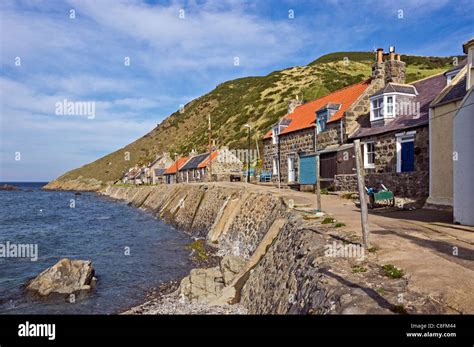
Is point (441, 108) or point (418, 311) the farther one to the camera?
point (441, 108)

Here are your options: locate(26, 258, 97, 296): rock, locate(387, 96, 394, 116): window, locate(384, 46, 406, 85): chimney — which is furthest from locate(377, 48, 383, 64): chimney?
locate(26, 258, 97, 296): rock

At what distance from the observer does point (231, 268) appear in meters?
13.5

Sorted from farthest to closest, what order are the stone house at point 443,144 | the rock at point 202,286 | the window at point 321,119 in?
the window at point 321,119, the stone house at point 443,144, the rock at point 202,286

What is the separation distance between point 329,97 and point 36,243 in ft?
92.3

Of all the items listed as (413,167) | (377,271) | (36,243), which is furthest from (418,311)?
(36,243)

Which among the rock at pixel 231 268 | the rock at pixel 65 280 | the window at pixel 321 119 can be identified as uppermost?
the window at pixel 321 119

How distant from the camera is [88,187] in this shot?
443 ft

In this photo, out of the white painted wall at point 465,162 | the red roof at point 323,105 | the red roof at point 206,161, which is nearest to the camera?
the white painted wall at point 465,162

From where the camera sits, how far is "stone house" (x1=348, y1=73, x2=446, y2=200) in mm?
17844

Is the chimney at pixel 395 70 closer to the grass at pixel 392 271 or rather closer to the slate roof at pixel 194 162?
the grass at pixel 392 271

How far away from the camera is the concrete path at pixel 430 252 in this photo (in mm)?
5671

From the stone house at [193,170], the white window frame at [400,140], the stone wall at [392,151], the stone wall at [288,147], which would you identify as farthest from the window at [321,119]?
the stone house at [193,170]

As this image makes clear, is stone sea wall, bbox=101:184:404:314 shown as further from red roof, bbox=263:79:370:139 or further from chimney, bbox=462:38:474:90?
red roof, bbox=263:79:370:139
